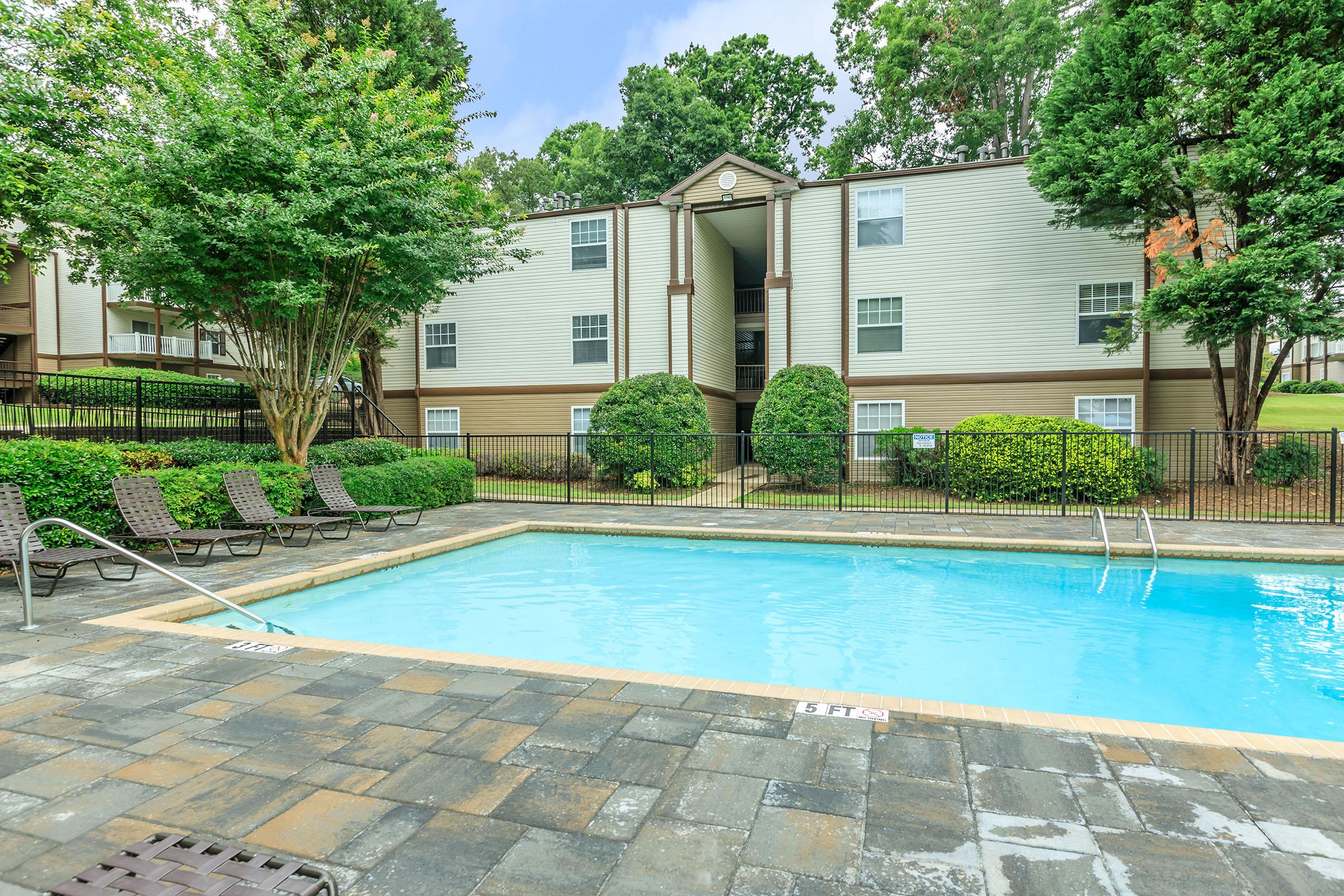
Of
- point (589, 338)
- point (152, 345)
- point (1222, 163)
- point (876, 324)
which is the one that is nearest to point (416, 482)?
point (589, 338)

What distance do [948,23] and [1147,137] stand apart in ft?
55.1

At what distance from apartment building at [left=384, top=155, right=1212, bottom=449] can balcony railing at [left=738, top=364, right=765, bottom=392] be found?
6.37ft

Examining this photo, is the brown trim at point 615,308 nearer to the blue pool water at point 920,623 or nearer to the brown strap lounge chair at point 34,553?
the blue pool water at point 920,623

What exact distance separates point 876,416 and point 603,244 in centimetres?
887

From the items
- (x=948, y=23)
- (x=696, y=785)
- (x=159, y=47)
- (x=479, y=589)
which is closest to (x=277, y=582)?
(x=479, y=589)

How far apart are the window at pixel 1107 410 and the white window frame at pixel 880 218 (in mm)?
5705

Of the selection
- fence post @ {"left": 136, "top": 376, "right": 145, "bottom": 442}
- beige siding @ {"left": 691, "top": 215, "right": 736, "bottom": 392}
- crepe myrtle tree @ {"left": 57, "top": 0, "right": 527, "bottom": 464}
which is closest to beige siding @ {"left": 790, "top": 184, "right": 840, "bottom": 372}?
beige siding @ {"left": 691, "top": 215, "right": 736, "bottom": 392}

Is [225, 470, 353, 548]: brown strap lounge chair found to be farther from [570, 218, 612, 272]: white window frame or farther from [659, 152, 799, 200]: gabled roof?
[659, 152, 799, 200]: gabled roof

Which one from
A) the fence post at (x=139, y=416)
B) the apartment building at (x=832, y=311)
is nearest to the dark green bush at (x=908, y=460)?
the apartment building at (x=832, y=311)

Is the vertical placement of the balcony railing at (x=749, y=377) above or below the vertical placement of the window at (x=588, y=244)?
below

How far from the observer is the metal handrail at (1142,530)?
29.6ft

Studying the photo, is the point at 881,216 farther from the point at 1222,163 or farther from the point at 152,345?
the point at 152,345

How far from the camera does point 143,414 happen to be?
13906 mm

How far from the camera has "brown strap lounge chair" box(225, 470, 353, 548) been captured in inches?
372
